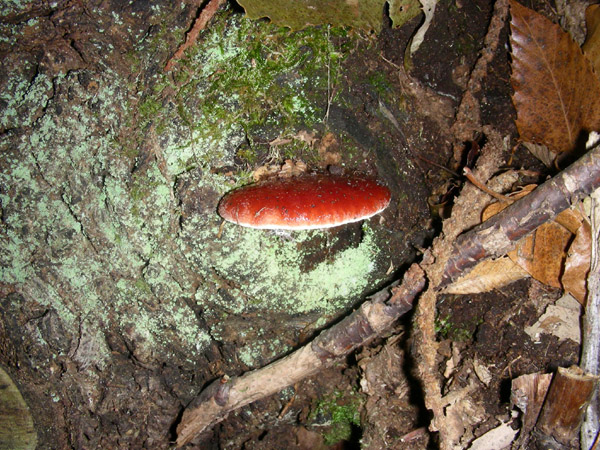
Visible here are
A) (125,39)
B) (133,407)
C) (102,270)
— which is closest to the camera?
(125,39)

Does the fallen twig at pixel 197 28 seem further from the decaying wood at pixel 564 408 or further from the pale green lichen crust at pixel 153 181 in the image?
the decaying wood at pixel 564 408

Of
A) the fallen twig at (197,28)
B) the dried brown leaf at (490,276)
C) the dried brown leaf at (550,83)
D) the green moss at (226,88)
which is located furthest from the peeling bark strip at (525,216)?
the fallen twig at (197,28)

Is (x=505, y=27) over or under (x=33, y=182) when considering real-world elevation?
over

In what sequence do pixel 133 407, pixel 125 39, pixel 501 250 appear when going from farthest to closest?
pixel 133 407, pixel 125 39, pixel 501 250

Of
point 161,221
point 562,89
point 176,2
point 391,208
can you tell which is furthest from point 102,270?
point 562,89

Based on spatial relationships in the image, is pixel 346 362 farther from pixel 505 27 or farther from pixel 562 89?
pixel 505 27

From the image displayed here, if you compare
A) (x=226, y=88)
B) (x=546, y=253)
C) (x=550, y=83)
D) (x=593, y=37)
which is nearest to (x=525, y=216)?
(x=546, y=253)
